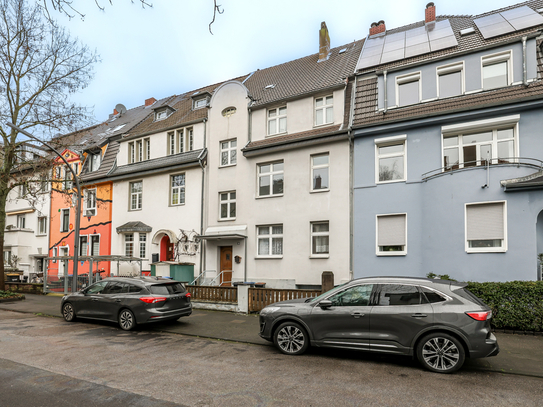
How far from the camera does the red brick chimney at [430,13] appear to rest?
2066cm

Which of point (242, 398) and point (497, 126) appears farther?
point (497, 126)

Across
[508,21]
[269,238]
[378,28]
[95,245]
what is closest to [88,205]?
[95,245]

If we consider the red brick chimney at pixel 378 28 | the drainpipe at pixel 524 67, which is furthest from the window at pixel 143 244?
the drainpipe at pixel 524 67

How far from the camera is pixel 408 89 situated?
51.4 ft

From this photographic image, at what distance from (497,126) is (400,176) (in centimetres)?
369

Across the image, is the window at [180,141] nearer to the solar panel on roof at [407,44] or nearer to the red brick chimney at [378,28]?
the solar panel on roof at [407,44]

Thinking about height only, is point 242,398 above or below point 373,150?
below

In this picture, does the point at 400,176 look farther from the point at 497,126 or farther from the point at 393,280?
the point at 393,280

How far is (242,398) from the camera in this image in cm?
521

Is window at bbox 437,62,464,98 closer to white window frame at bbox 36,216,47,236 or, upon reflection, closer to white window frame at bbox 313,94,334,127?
white window frame at bbox 313,94,334,127

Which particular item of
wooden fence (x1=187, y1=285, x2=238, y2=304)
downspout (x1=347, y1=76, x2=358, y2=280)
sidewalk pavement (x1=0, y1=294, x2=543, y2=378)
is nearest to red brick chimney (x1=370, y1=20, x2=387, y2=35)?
downspout (x1=347, y1=76, x2=358, y2=280)

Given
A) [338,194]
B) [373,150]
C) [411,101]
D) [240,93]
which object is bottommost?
[338,194]

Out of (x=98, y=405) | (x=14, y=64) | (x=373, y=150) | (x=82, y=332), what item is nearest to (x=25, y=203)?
(x=14, y=64)

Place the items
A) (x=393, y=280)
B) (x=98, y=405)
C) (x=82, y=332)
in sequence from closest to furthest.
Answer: (x=98, y=405) < (x=393, y=280) < (x=82, y=332)
